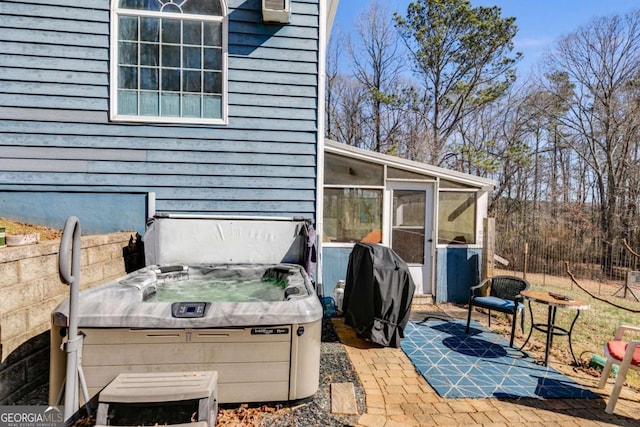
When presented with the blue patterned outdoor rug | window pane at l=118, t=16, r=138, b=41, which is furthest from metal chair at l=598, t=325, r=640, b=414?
window pane at l=118, t=16, r=138, b=41

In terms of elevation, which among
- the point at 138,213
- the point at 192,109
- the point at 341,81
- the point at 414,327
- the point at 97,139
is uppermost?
the point at 341,81

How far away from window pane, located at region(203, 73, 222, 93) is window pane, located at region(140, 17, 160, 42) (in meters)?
0.71

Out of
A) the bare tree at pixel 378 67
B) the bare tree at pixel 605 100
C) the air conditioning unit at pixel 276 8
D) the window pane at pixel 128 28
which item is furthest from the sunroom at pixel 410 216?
the bare tree at pixel 605 100

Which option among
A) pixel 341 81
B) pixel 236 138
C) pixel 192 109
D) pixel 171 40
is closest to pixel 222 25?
pixel 171 40

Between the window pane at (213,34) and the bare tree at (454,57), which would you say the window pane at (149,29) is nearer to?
the window pane at (213,34)

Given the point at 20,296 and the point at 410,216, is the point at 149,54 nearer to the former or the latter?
the point at 20,296

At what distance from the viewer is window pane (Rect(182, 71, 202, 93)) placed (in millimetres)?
4180

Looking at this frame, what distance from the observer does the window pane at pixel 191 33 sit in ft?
13.6

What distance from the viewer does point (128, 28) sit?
4.03 meters

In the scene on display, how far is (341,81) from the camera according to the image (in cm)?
1491

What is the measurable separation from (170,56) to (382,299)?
12.1 ft

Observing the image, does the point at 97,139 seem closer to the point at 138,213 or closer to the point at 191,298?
the point at 138,213

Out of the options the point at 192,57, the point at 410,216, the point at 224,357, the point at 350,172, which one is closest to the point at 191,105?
the point at 192,57

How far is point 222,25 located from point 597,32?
14092 millimetres
